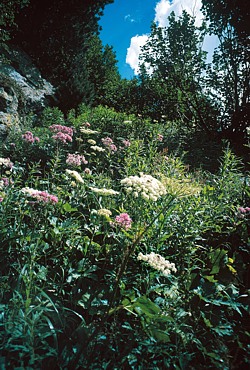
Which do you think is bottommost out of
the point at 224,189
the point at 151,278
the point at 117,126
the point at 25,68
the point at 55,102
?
the point at 151,278

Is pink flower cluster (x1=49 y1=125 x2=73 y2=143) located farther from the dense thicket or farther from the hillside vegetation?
the dense thicket

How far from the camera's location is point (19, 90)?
8305 mm

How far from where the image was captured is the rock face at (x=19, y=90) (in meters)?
7.38

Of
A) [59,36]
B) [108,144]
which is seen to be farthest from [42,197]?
[59,36]

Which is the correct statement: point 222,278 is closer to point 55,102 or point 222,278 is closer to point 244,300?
point 244,300

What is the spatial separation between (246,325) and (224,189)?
1.70 meters

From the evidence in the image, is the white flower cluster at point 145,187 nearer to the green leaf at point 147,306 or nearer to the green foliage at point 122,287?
the green foliage at point 122,287

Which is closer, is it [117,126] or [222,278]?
[222,278]

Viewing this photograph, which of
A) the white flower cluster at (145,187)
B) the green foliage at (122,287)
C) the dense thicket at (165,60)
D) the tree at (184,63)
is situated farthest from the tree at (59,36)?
the white flower cluster at (145,187)

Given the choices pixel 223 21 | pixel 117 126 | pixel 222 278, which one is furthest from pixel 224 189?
pixel 223 21

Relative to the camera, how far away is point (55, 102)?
12.4 meters

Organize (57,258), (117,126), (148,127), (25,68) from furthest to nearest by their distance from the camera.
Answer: (25,68)
(148,127)
(117,126)
(57,258)

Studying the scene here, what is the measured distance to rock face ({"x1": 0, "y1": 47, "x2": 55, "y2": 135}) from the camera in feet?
24.2

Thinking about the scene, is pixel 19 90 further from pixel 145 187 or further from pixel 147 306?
pixel 147 306
